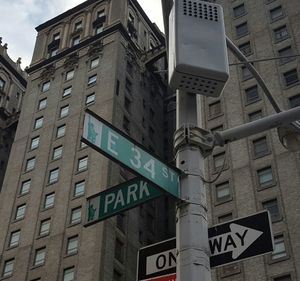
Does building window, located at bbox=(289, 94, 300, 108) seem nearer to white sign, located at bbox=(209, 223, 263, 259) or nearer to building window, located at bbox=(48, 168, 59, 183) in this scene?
building window, located at bbox=(48, 168, 59, 183)

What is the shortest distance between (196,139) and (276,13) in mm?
59187

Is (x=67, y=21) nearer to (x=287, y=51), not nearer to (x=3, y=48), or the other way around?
(x=3, y=48)

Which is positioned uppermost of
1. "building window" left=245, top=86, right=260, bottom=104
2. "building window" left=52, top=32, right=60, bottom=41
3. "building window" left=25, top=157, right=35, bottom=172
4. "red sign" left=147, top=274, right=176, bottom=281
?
"building window" left=52, top=32, right=60, bottom=41

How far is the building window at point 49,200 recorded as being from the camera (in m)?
57.0

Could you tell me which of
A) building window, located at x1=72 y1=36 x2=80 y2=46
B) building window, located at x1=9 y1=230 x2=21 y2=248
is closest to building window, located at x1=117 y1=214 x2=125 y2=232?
building window, located at x1=9 y1=230 x2=21 y2=248

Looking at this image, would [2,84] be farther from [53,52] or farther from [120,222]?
[120,222]

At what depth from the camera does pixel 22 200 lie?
196 feet

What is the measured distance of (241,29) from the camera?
209 ft

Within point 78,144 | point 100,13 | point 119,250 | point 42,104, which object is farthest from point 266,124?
point 100,13

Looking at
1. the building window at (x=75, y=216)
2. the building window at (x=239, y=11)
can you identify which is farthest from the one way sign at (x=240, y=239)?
the building window at (x=239, y=11)

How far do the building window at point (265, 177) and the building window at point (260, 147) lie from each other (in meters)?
1.84

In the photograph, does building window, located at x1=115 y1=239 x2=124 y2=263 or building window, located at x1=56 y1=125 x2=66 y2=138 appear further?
building window, located at x1=56 y1=125 x2=66 y2=138

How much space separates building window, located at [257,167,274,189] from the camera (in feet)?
155

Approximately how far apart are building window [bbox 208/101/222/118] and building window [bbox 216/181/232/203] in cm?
956
